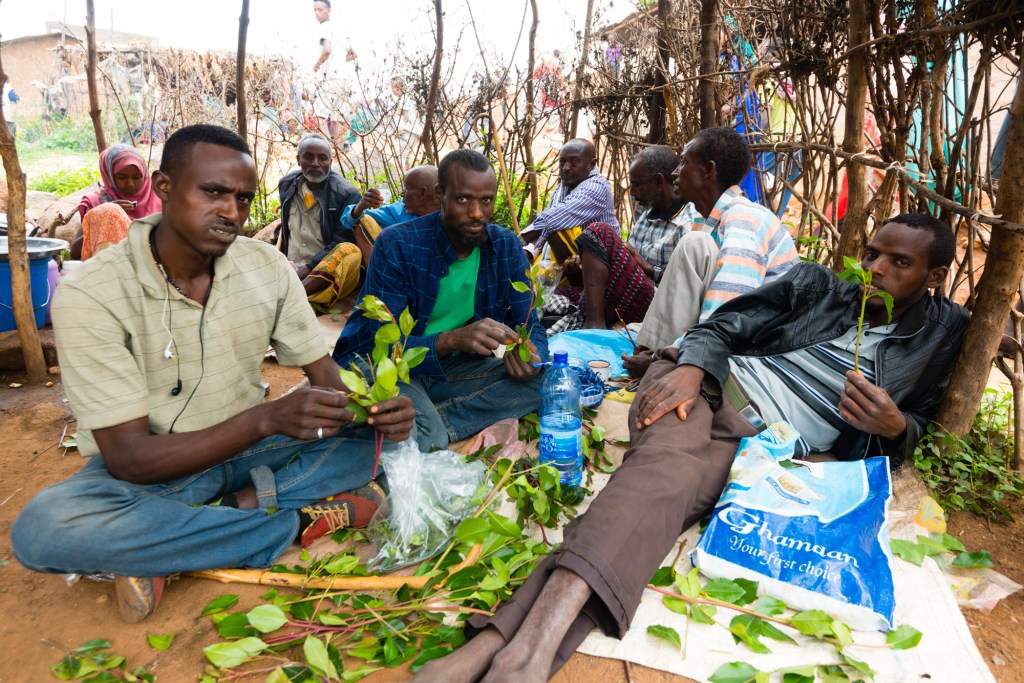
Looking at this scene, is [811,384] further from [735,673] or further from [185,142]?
[185,142]

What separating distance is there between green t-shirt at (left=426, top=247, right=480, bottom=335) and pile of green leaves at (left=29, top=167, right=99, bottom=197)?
9.80 metres

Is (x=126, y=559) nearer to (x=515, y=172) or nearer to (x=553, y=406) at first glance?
(x=553, y=406)

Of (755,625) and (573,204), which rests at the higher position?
(573,204)

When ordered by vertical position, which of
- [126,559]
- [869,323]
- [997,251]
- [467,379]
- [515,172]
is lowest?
[126,559]

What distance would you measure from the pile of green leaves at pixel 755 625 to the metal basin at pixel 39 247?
13.7ft

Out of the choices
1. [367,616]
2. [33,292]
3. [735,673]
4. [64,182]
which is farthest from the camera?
[64,182]

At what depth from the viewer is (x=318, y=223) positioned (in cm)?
567

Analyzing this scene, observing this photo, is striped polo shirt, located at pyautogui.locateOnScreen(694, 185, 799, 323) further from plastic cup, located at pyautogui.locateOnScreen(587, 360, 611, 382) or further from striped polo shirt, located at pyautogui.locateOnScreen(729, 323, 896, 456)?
plastic cup, located at pyautogui.locateOnScreen(587, 360, 611, 382)

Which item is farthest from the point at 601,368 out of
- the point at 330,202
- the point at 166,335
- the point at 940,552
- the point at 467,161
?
the point at 330,202

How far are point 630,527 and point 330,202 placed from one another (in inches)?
182

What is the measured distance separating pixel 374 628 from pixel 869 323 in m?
2.14

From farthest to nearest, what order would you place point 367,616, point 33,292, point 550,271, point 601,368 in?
point 550,271 < point 33,292 < point 601,368 < point 367,616

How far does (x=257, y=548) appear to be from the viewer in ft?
→ 6.52

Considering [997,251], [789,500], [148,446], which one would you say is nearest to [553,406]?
[789,500]
